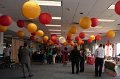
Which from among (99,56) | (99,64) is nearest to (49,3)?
(99,56)

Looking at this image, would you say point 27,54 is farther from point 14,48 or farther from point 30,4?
point 14,48

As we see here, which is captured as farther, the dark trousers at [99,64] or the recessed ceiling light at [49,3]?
the dark trousers at [99,64]

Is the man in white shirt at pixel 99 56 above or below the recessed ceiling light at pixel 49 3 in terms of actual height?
below

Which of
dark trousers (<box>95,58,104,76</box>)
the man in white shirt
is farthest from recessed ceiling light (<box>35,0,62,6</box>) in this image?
dark trousers (<box>95,58,104,76</box>)

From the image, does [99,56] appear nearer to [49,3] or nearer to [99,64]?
[99,64]

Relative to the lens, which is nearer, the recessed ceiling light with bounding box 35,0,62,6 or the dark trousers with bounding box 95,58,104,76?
the recessed ceiling light with bounding box 35,0,62,6

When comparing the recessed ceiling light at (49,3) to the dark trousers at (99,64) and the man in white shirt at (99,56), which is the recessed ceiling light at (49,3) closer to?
the man in white shirt at (99,56)

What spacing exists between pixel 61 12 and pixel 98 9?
171cm

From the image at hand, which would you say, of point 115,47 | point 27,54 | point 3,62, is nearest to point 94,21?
point 27,54

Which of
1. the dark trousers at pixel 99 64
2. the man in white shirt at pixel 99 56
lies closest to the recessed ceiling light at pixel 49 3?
the man in white shirt at pixel 99 56

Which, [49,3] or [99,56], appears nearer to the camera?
[49,3]

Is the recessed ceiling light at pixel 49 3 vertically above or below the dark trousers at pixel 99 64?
above

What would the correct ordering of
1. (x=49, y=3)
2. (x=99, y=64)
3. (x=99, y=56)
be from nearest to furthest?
1. (x=49, y=3)
2. (x=99, y=56)
3. (x=99, y=64)

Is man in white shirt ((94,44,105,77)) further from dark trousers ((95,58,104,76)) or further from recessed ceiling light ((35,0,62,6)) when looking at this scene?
recessed ceiling light ((35,0,62,6))
